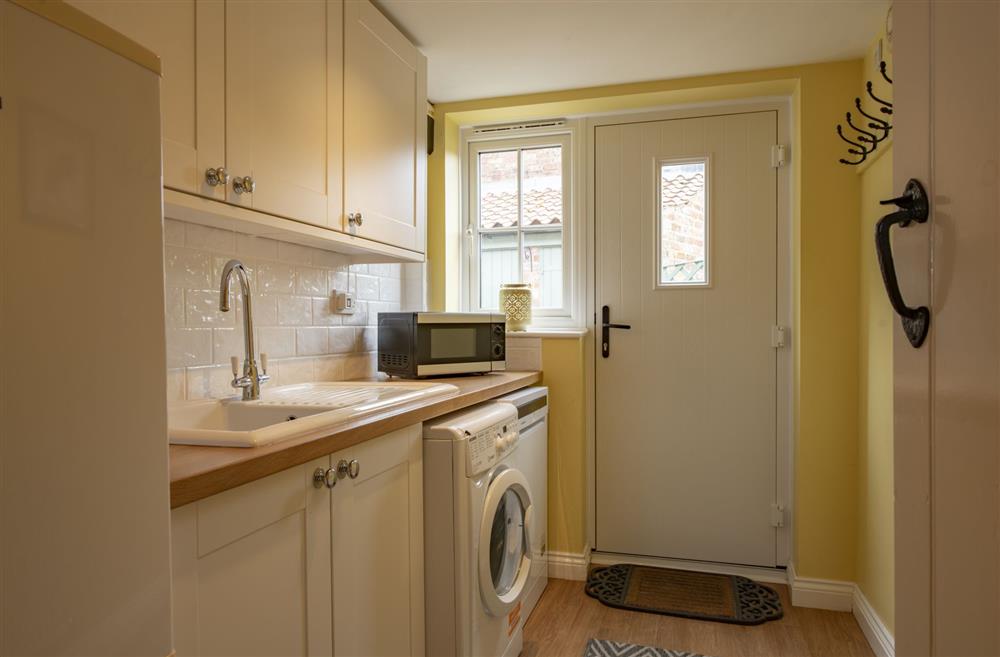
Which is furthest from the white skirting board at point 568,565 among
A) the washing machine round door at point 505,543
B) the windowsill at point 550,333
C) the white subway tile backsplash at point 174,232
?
the white subway tile backsplash at point 174,232

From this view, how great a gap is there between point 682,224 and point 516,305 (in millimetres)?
881

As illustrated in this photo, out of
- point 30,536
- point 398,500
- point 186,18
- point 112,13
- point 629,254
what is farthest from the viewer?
point 629,254

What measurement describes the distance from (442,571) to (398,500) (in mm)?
279

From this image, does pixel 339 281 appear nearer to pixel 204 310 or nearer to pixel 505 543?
pixel 204 310

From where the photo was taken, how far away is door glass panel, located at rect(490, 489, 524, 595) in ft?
6.46

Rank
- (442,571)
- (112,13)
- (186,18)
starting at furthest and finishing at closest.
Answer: (442,571), (186,18), (112,13)

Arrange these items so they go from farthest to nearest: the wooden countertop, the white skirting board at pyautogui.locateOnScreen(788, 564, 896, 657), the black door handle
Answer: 1. the black door handle
2. the white skirting board at pyautogui.locateOnScreen(788, 564, 896, 657)
3. the wooden countertop

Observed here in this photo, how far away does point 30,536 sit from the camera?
0.49m

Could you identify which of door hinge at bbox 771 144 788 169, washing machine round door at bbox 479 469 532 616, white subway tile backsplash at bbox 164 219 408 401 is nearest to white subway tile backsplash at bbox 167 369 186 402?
white subway tile backsplash at bbox 164 219 408 401

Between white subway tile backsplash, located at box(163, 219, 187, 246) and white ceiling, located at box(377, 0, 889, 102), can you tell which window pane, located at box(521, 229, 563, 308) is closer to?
white ceiling, located at box(377, 0, 889, 102)

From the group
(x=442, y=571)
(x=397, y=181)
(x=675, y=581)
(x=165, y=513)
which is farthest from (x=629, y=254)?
(x=165, y=513)

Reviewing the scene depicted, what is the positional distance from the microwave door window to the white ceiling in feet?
3.67

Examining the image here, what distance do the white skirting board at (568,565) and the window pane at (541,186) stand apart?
1609 millimetres

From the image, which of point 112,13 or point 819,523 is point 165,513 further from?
point 819,523
